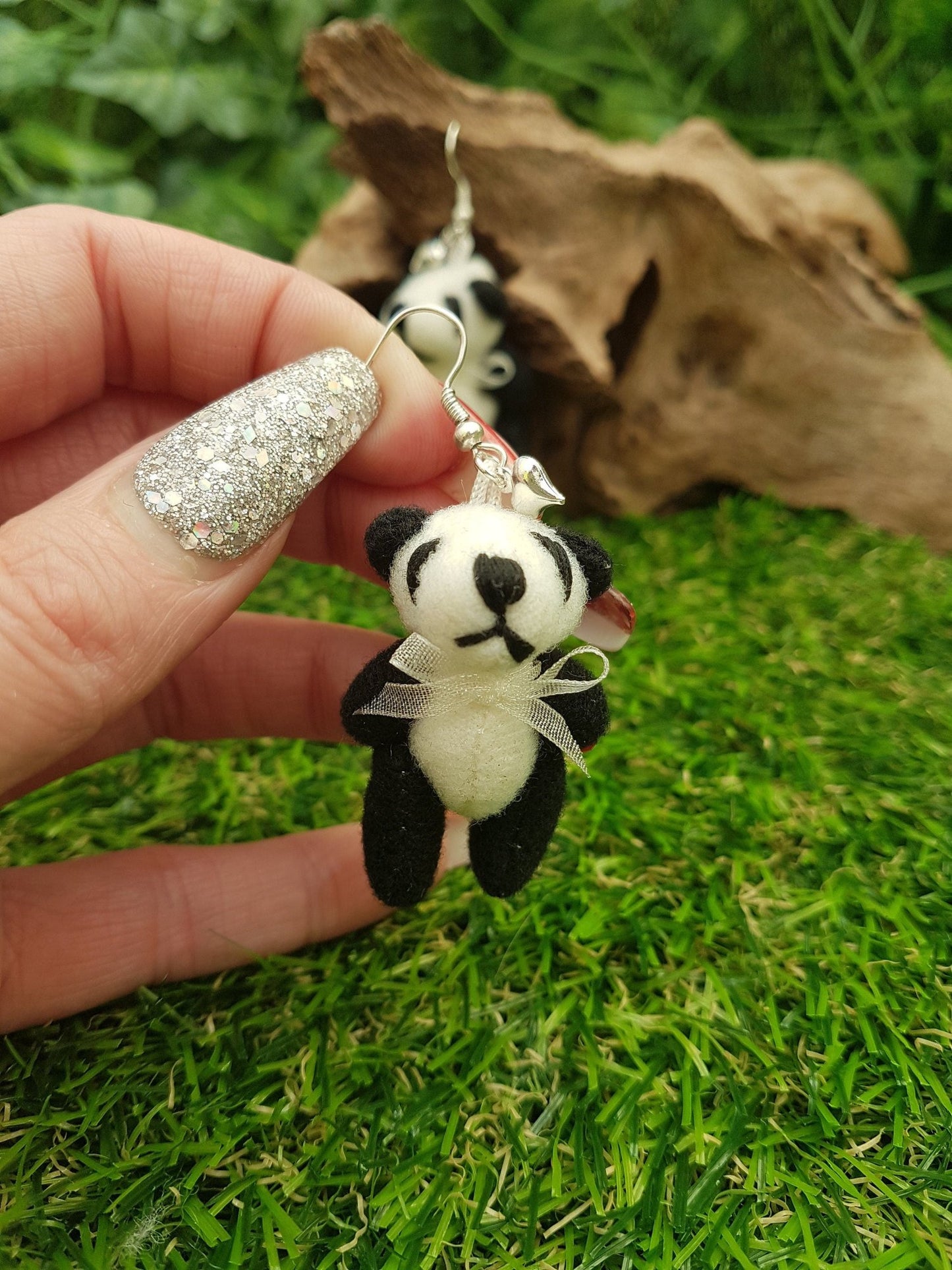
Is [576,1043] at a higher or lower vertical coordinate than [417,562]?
lower

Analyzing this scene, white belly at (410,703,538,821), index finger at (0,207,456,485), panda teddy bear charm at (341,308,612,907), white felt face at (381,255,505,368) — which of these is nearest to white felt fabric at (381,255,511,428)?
white felt face at (381,255,505,368)

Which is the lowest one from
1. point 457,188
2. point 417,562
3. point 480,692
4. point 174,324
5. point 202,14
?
point 480,692

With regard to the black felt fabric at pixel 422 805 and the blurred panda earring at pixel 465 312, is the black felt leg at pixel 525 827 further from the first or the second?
the blurred panda earring at pixel 465 312

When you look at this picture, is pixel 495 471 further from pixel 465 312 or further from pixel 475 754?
pixel 465 312

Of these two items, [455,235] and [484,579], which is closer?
[484,579]

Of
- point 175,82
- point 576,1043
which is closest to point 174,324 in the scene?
point 576,1043

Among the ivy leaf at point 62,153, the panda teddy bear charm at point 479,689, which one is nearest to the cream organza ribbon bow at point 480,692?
the panda teddy bear charm at point 479,689
